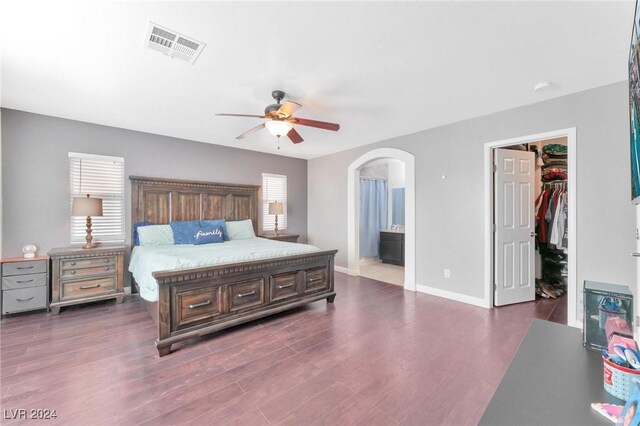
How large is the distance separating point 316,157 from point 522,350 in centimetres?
557

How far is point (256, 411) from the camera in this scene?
5.76 feet

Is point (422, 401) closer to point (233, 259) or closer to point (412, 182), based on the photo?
point (233, 259)

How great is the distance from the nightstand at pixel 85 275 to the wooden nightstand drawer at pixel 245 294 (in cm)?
199

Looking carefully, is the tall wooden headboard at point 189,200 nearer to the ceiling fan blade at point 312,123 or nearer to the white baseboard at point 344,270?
the white baseboard at point 344,270

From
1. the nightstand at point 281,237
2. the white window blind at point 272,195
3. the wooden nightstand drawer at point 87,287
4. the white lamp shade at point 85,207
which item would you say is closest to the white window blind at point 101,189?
the white lamp shade at point 85,207

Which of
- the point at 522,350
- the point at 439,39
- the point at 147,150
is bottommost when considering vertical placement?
the point at 522,350

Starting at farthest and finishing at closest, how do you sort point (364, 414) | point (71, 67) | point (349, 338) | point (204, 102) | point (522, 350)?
1. point (204, 102)
2. point (349, 338)
3. point (71, 67)
4. point (364, 414)
5. point (522, 350)

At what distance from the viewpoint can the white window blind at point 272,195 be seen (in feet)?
19.2

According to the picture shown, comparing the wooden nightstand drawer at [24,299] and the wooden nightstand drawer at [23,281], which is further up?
the wooden nightstand drawer at [23,281]

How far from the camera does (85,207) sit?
11.5ft

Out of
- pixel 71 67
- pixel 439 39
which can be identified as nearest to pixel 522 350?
pixel 439 39

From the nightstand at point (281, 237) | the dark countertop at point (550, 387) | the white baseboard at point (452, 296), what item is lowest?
the white baseboard at point (452, 296)

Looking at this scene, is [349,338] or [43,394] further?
[349,338]

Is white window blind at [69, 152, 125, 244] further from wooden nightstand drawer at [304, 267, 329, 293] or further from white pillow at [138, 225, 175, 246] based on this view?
wooden nightstand drawer at [304, 267, 329, 293]
